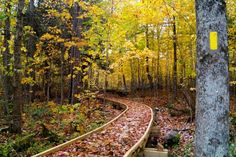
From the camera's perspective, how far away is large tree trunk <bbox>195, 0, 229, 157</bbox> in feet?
11.1

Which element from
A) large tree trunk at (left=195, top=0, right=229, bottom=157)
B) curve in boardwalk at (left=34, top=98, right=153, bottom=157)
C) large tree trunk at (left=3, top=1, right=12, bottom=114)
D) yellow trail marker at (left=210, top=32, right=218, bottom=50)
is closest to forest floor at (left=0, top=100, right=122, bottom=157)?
curve in boardwalk at (left=34, top=98, right=153, bottom=157)

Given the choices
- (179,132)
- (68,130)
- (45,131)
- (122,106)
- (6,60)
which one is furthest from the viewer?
(122,106)

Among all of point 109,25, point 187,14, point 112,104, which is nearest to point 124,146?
point 109,25

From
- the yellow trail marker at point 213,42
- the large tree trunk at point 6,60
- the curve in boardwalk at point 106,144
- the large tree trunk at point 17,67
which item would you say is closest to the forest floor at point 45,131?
the large tree trunk at point 17,67

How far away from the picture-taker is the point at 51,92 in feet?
87.4

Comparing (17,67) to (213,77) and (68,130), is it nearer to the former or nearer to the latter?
(68,130)

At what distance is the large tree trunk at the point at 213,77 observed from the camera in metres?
3.39

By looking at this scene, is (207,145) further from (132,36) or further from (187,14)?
(132,36)

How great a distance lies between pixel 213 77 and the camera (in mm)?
3377

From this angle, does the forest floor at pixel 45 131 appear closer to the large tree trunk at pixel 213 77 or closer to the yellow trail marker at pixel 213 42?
the large tree trunk at pixel 213 77

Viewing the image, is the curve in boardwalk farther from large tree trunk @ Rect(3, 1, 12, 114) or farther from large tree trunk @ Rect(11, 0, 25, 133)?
large tree trunk @ Rect(3, 1, 12, 114)

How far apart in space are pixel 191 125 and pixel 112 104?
34.3 ft

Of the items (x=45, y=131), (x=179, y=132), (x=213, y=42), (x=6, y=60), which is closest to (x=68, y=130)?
(x=45, y=131)

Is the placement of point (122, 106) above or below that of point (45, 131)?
below
